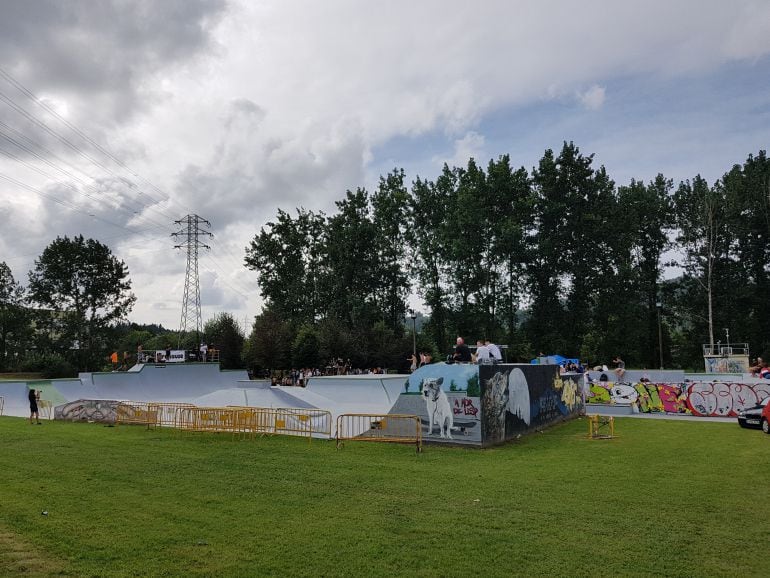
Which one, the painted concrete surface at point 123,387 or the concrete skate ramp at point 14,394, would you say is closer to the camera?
the painted concrete surface at point 123,387

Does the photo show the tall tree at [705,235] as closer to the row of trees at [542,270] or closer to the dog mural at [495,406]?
the row of trees at [542,270]

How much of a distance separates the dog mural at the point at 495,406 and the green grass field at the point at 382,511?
3.71ft

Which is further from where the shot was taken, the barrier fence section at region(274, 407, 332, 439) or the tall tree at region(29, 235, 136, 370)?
the tall tree at region(29, 235, 136, 370)

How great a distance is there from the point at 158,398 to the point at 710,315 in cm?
4596

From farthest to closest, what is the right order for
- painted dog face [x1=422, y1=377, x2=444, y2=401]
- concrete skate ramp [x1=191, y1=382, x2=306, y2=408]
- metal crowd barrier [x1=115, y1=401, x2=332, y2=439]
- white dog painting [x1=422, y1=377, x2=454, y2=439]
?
concrete skate ramp [x1=191, y1=382, x2=306, y2=408] → metal crowd barrier [x1=115, y1=401, x2=332, y2=439] → painted dog face [x1=422, y1=377, x2=444, y2=401] → white dog painting [x1=422, y1=377, x2=454, y2=439]

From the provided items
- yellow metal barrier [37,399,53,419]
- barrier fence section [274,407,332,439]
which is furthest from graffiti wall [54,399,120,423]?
barrier fence section [274,407,332,439]

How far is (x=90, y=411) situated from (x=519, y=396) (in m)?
17.6

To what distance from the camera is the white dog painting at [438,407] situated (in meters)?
16.1

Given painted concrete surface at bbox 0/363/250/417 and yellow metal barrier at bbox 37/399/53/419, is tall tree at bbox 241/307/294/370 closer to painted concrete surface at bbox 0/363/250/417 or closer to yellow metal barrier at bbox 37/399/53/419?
painted concrete surface at bbox 0/363/250/417

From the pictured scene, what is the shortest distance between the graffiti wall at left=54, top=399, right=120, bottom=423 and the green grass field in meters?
7.92

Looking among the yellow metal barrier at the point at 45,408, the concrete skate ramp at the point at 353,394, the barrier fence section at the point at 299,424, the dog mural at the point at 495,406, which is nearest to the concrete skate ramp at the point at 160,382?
the yellow metal barrier at the point at 45,408

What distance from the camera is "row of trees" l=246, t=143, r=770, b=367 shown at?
4978 centimetres

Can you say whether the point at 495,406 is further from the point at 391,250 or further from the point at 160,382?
the point at 391,250

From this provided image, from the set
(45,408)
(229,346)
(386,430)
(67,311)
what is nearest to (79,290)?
(67,311)
